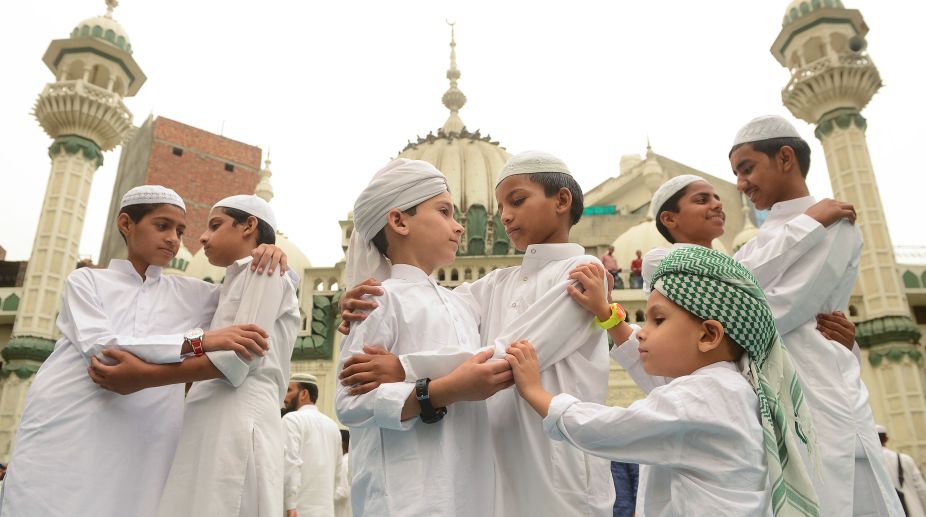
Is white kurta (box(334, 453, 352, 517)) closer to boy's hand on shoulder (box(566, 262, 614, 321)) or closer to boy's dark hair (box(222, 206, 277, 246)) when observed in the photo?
boy's dark hair (box(222, 206, 277, 246))

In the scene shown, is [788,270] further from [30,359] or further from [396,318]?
[30,359]

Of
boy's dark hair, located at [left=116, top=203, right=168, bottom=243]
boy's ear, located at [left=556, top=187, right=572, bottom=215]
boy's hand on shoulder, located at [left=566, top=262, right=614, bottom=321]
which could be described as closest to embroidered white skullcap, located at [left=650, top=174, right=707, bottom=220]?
boy's ear, located at [left=556, top=187, right=572, bottom=215]

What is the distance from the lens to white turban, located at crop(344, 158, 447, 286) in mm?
2072

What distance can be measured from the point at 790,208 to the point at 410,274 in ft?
4.91

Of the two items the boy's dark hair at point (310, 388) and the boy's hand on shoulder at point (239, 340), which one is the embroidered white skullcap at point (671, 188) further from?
the boy's dark hair at point (310, 388)

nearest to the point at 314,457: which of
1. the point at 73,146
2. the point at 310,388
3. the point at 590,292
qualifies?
A: the point at 310,388

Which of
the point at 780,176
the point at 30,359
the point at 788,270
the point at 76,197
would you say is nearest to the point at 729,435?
the point at 788,270

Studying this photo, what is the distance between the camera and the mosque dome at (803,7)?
14469 mm

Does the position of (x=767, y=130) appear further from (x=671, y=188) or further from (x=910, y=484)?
(x=910, y=484)


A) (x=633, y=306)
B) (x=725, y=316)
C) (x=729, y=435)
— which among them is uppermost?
(x=633, y=306)

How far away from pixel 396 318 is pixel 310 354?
37.2 ft

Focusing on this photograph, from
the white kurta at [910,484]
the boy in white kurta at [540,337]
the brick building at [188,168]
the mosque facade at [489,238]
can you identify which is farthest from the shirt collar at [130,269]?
the brick building at [188,168]

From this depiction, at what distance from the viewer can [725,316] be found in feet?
5.32

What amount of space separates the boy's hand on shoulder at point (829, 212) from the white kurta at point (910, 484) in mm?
3736
